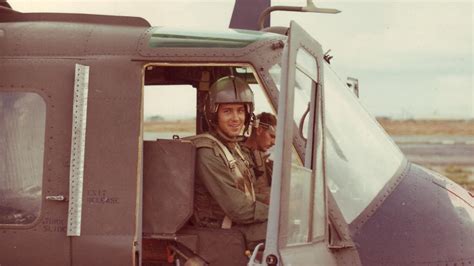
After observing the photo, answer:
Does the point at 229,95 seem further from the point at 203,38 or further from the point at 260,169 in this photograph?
the point at 260,169

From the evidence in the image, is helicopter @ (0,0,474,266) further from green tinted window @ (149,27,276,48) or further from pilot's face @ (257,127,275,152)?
pilot's face @ (257,127,275,152)

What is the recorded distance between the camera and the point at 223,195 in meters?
6.34

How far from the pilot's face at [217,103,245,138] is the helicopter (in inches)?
8.3

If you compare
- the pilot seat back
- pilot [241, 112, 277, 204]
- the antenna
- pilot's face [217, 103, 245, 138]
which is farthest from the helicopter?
the antenna

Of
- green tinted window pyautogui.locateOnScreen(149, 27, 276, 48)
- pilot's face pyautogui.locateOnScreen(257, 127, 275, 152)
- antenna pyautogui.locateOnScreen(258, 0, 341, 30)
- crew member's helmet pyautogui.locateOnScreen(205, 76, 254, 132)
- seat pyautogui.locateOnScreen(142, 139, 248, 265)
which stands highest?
antenna pyautogui.locateOnScreen(258, 0, 341, 30)

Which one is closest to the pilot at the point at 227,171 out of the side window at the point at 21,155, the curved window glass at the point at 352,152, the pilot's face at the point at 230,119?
the pilot's face at the point at 230,119

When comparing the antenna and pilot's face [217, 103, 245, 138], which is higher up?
the antenna

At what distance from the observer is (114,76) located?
6480 millimetres

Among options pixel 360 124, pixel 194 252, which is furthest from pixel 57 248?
pixel 360 124

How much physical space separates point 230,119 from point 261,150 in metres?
1.06

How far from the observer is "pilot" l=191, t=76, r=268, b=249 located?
6344 mm

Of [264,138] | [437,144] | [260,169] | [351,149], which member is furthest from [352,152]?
[437,144]

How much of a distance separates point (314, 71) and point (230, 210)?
948 millimetres

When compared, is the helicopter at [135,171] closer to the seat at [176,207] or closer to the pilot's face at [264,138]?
the seat at [176,207]
